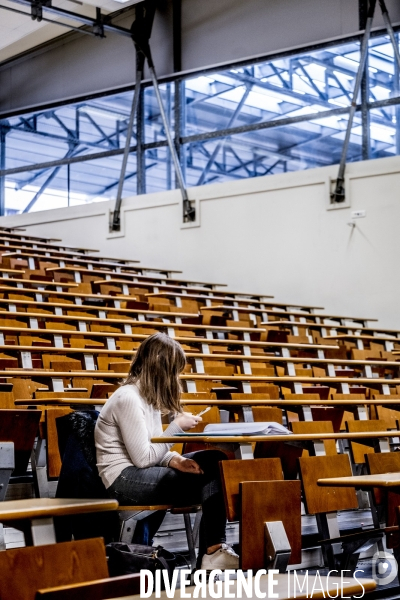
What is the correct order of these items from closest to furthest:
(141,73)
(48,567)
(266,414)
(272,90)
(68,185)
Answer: (48,567) → (266,414) → (272,90) → (141,73) → (68,185)

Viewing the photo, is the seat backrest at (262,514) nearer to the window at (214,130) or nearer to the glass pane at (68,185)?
the window at (214,130)

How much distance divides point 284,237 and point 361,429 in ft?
10.8

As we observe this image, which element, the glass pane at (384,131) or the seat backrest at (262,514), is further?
the glass pane at (384,131)

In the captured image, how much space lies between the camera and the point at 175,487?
157cm

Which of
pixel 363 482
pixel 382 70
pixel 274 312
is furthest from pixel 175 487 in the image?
pixel 382 70

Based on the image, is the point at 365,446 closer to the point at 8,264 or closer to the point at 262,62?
the point at 8,264

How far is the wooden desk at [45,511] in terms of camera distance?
1.00 meters

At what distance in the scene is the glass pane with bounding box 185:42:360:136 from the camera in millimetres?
5191

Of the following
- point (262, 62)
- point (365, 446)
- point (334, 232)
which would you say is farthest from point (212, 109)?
point (365, 446)

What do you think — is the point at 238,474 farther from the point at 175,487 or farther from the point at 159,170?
the point at 159,170

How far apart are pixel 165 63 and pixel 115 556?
5.06 metres

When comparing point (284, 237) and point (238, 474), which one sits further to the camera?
point (284, 237)

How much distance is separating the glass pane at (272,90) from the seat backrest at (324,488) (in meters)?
3.78

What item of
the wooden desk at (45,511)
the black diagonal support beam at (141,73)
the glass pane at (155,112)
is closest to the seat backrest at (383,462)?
the wooden desk at (45,511)
